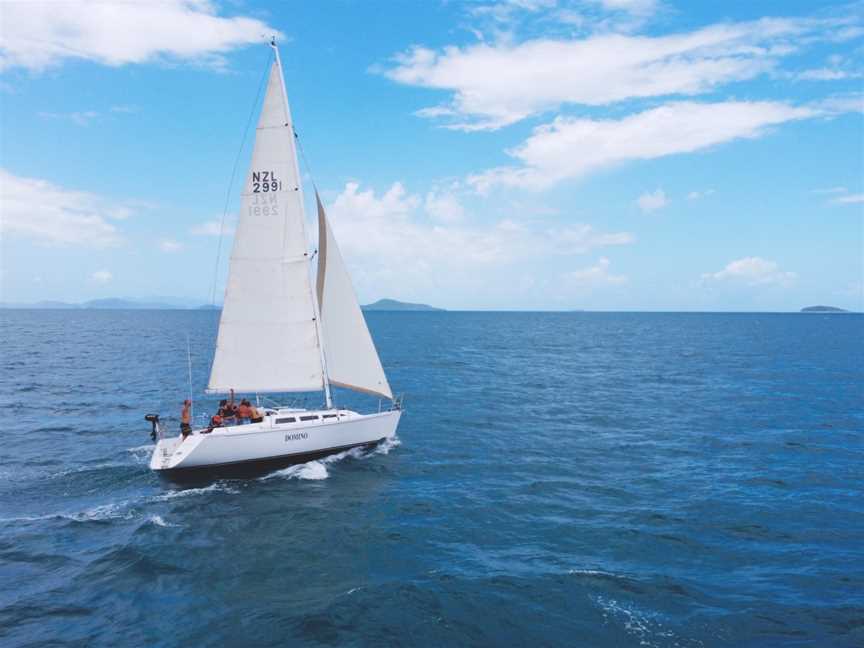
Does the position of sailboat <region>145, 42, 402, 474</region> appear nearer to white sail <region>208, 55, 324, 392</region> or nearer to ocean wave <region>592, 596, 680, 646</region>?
white sail <region>208, 55, 324, 392</region>

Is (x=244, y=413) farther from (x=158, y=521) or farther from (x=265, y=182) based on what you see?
(x=265, y=182)

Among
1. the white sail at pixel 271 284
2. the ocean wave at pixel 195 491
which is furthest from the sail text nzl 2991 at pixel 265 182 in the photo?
the ocean wave at pixel 195 491

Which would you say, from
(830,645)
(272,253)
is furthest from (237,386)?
(830,645)

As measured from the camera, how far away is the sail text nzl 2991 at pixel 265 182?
965 inches

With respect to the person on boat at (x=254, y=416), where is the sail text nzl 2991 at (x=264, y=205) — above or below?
above

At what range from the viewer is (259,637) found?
13.0 meters

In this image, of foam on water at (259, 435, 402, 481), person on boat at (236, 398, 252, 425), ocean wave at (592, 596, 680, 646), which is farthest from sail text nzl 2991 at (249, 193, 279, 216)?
ocean wave at (592, 596, 680, 646)

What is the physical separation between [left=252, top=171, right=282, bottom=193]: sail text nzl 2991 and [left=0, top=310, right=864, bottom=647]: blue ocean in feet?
42.2

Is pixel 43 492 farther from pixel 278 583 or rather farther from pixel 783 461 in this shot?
pixel 783 461

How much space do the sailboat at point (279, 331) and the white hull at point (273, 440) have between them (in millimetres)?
48

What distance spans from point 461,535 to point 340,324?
13067 millimetres

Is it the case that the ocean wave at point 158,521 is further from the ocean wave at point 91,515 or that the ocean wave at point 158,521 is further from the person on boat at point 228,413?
the person on boat at point 228,413

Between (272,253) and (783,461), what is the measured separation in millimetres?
26592

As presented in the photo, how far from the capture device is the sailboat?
23.8 meters
